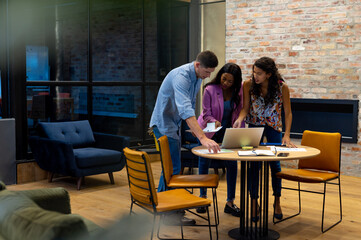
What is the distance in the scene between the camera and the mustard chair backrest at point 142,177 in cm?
303

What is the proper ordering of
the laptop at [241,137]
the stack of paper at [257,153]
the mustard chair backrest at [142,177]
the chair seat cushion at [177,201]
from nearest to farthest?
1. the mustard chair backrest at [142,177]
2. the chair seat cushion at [177,201]
3. the stack of paper at [257,153]
4. the laptop at [241,137]

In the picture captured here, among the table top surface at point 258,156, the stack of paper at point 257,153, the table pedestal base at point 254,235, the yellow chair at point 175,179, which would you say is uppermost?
the stack of paper at point 257,153

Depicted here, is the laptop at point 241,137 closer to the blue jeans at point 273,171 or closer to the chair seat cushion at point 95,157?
the blue jeans at point 273,171

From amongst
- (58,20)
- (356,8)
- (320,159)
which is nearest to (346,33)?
(356,8)

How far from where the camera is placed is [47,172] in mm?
6117

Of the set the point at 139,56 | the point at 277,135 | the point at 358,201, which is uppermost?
the point at 139,56

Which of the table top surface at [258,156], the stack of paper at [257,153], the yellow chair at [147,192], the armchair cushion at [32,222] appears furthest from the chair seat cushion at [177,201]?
the armchair cushion at [32,222]

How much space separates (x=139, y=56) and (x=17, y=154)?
2684 millimetres

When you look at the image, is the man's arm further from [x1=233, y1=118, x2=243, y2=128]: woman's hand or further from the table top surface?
[x1=233, y1=118, x2=243, y2=128]: woman's hand

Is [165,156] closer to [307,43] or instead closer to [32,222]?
[32,222]

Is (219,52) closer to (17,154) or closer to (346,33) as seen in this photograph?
(346,33)

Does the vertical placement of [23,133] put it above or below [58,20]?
below

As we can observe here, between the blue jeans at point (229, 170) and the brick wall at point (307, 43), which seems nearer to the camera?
the blue jeans at point (229, 170)

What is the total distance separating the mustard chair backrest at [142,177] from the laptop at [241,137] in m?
0.83
